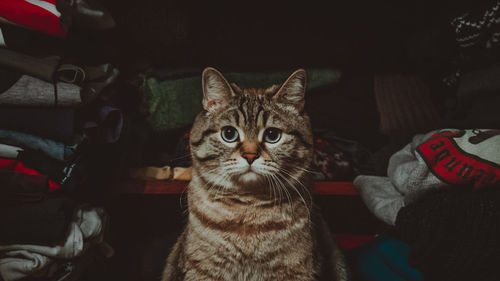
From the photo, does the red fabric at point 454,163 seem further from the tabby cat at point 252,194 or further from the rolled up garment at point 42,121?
the rolled up garment at point 42,121

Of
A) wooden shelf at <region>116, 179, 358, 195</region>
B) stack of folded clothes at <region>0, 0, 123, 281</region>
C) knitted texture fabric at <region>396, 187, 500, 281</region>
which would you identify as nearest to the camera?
knitted texture fabric at <region>396, 187, 500, 281</region>

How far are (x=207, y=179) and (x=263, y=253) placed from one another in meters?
0.26

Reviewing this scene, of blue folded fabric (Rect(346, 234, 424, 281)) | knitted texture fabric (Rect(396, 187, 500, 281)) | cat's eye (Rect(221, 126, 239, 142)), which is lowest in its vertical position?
blue folded fabric (Rect(346, 234, 424, 281))

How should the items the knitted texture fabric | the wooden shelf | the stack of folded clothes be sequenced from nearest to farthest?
the knitted texture fabric, the stack of folded clothes, the wooden shelf

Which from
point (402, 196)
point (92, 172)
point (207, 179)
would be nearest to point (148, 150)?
point (92, 172)

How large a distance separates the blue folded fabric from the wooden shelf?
0.24 metres

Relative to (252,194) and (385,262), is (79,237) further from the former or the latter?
(385,262)

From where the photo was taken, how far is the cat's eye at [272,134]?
77 centimetres

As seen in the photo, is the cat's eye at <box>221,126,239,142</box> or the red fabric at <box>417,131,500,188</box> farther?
the cat's eye at <box>221,126,239,142</box>

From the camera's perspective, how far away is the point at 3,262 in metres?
0.69

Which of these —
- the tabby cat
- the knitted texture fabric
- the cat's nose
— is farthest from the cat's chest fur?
the knitted texture fabric

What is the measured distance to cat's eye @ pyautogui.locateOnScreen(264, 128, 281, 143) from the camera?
2.54 feet

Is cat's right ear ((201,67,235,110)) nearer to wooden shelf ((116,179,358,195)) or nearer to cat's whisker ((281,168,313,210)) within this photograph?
cat's whisker ((281,168,313,210))

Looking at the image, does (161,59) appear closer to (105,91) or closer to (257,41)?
(105,91)
